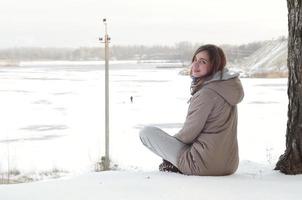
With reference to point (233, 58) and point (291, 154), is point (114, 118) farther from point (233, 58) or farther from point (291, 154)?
point (233, 58)

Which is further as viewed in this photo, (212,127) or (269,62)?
(269,62)

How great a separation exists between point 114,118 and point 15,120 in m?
3.61

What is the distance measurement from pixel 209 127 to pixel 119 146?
9719 mm

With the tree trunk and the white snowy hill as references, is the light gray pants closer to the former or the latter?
the tree trunk

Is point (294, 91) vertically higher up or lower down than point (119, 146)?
higher up

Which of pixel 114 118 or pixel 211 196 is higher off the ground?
pixel 211 196

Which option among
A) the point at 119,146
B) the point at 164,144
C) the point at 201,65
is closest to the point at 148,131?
the point at 164,144

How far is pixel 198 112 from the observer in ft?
9.57

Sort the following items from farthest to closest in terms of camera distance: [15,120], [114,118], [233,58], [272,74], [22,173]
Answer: [233,58]
[272,74]
[114,118]
[15,120]
[22,173]

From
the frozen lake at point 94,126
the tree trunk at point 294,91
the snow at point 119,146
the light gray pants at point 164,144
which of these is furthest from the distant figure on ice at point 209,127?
the frozen lake at point 94,126

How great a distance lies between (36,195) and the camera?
Answer: 2.48m

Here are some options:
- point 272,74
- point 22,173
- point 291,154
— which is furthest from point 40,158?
point 272,74

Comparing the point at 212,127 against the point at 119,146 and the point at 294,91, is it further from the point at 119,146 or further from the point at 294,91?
the point at 119,146

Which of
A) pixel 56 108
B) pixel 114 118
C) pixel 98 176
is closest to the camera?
pixel 98 176
